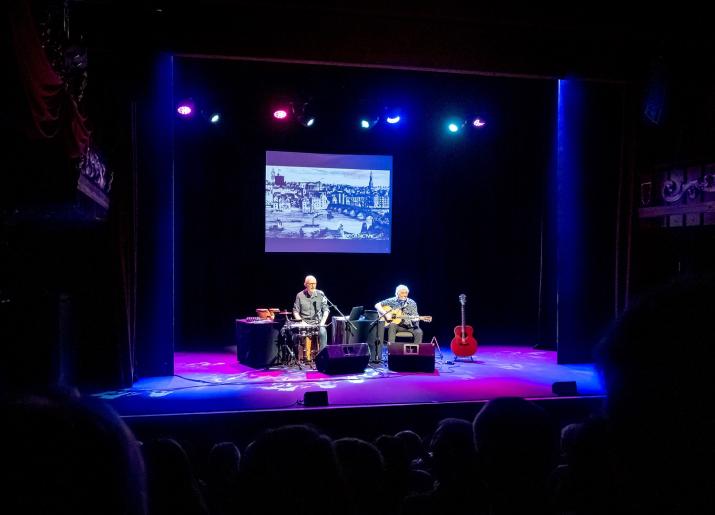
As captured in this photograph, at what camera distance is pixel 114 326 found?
6.58m

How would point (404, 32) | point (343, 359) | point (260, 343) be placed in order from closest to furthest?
point (404, 32), point (343, 359), point (260, 343)

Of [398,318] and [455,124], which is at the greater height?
[455,124]

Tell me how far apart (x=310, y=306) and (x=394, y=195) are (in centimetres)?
292

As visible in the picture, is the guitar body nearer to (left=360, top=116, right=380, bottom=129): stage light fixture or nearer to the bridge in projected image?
the bridge in projected image

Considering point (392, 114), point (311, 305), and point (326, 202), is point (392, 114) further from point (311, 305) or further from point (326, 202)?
point (311, 305)

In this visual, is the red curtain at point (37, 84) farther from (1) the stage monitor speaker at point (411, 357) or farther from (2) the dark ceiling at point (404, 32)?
(1) the stage monitor speaker at point (411, 357)

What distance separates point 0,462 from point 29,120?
3754 mm

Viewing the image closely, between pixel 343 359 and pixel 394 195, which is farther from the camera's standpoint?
pixel 394 195

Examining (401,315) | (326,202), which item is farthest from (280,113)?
(401,315)

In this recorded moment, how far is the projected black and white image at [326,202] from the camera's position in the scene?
30.8 feet

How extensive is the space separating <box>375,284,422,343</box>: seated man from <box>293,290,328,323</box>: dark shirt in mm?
978

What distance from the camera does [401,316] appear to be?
29.0 ft

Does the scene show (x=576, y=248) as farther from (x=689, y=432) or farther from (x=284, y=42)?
(x=689, y=432)

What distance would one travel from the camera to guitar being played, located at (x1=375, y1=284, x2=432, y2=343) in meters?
8.80
